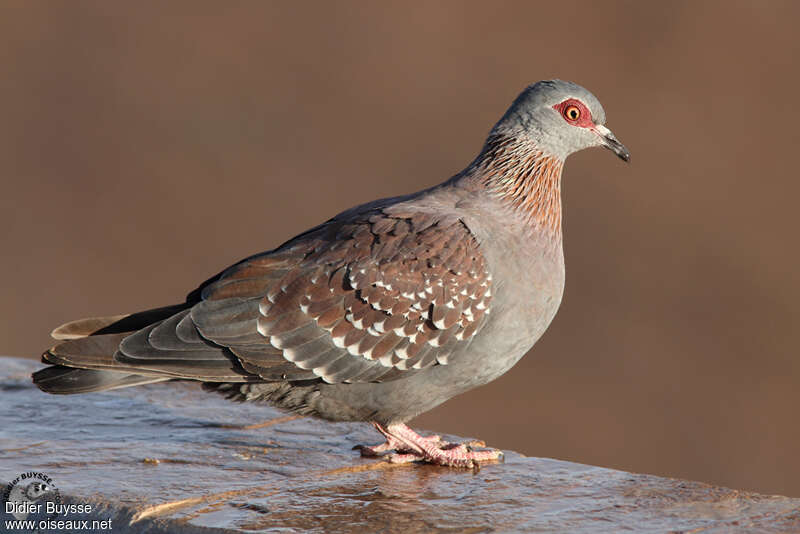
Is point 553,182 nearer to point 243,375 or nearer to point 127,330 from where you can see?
point 243,375

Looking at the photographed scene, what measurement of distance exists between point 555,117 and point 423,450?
2.00 meters

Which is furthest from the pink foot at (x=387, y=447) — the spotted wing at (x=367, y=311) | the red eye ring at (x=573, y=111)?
the red eye ring at (x=573, y=111)

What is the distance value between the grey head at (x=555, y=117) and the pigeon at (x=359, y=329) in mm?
755

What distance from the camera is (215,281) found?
5637 millimetres

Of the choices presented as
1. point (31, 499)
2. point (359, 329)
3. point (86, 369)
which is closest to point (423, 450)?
point (359, 329)

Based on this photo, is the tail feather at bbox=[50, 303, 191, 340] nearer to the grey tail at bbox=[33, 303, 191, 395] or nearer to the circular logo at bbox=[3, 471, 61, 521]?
the grey tail at bbox=[33, 303, 191, 395]

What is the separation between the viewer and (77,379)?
205 inches

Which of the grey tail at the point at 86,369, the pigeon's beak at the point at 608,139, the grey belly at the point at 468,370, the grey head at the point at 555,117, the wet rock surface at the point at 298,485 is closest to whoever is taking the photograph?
the wet rock surface at the point at 298,485

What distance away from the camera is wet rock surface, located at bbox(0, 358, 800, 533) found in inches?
175

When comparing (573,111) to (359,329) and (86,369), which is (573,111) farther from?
(86,369)

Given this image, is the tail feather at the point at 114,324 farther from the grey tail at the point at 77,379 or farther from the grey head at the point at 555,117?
the grey head at the point at 555,117

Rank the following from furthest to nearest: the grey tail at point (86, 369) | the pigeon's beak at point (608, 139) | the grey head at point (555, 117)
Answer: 1. the pigeon's beak at point (608, 139)
2. the grey head at point (555, 117)
3. the grey tail at point (86, 369)

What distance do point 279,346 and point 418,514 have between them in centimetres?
121

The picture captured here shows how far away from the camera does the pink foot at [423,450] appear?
17.8 ft
